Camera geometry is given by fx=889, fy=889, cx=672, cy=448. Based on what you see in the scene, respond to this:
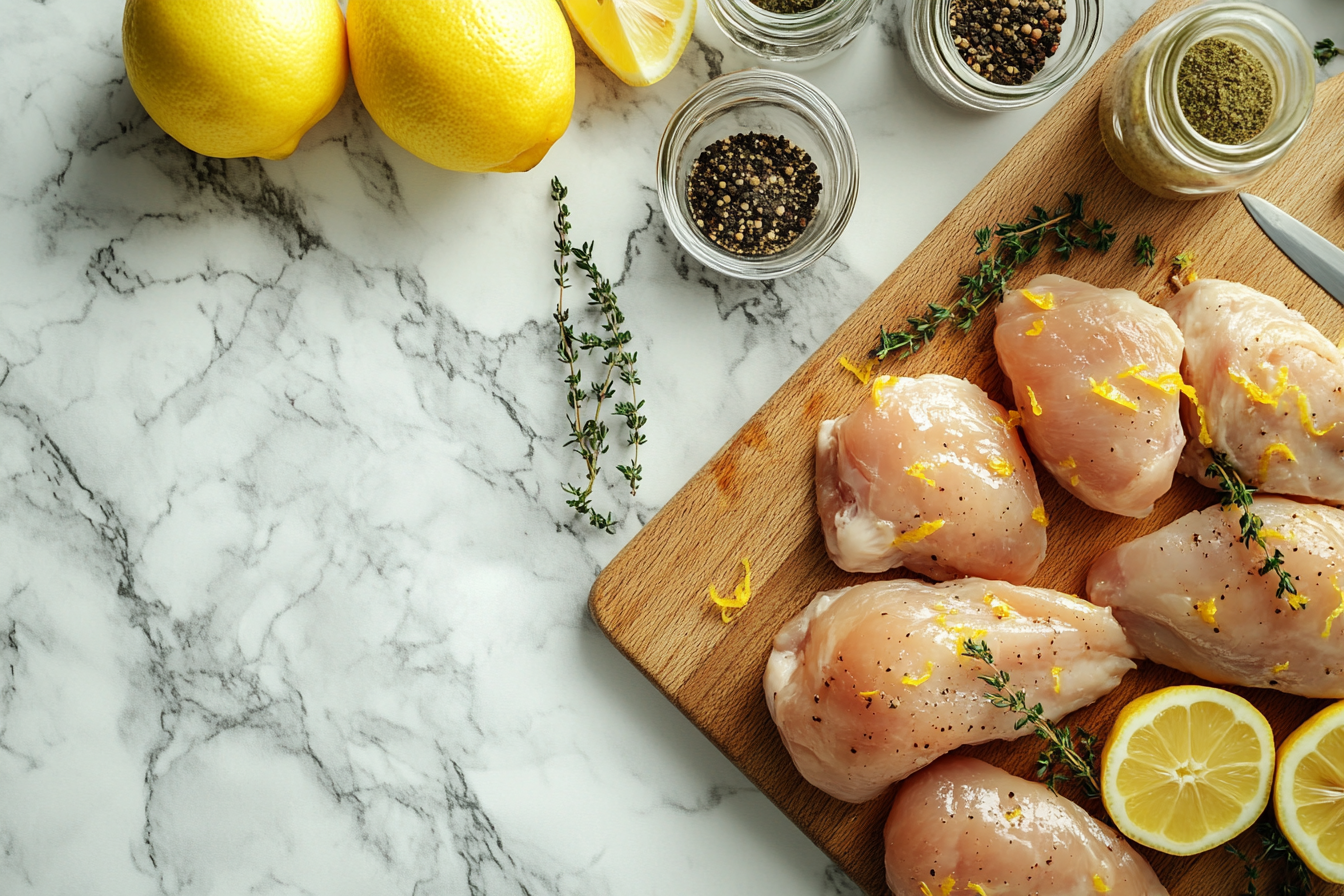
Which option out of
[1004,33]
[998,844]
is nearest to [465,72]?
[1004,33]

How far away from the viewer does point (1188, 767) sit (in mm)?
1500

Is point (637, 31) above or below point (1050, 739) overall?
above

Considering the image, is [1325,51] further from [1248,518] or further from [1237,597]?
[1237,597]

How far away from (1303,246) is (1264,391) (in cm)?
30

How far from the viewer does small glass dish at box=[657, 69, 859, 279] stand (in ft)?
5.14

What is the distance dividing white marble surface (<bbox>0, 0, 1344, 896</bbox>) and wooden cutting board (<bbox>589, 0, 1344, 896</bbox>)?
86 millimetres

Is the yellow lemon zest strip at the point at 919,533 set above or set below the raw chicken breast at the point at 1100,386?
below

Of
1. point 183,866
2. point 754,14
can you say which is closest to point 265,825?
point 183,866

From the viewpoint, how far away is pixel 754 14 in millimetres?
1517

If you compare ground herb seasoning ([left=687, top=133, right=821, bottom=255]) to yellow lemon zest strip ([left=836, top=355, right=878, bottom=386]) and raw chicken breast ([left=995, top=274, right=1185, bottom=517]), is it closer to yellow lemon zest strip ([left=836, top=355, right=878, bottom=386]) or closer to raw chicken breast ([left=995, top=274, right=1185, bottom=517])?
yellow lemon zest strip ([left=836, top=355, right=878, bottom=386])

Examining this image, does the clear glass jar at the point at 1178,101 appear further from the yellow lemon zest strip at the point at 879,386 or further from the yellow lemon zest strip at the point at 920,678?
the yellow lemon zest strip at the point at 920,678

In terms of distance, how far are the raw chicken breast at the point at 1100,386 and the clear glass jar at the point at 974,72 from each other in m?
0.34

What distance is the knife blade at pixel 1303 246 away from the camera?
1554 mm

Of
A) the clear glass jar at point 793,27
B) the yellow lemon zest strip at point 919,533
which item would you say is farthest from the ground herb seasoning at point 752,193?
the yellow lemon zest strip at point 919,533
